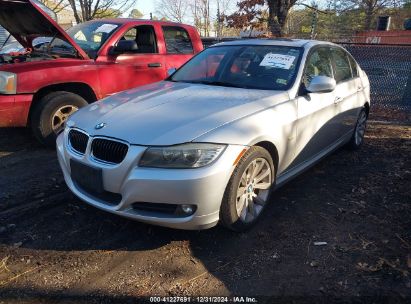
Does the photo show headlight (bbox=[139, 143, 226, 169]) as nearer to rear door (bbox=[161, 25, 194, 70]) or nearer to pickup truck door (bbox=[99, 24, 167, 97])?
pickup truck door (bbox=[99, 24, 167, 97])

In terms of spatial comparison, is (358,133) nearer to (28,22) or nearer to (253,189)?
(253,189)

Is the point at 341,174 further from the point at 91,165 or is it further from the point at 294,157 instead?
the point at 91,165

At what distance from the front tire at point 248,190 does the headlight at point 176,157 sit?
13.5 inches

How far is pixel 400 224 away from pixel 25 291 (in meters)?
3.24

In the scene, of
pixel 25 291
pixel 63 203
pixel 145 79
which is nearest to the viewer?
pixel 25 291

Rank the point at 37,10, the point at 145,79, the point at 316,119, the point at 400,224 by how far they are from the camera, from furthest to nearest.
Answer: the point at 145,79 < the point at 37,10 < the point at 316,119 < the point at 400,224

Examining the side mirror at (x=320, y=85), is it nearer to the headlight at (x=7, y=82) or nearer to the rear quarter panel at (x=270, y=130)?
the rear quarter panel at (x=270, y=130)

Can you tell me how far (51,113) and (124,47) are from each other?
1.43 meters

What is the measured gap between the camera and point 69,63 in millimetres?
5395

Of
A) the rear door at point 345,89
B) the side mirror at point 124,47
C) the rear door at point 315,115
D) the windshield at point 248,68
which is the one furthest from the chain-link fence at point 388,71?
the side mirror at point 124,47

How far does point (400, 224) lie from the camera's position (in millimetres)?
3666

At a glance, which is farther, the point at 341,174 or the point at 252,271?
the point at 341,174

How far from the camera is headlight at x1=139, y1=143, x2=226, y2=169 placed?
286 centimetres

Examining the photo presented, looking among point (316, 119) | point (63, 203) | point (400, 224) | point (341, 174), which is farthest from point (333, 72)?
point (63, 203)
